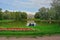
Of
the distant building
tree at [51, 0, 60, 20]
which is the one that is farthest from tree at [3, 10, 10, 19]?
tree at [51, 0, 60, 20]

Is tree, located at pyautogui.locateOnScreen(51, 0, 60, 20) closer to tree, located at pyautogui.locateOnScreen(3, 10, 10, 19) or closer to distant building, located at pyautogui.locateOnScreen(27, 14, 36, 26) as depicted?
distant building, located at pyautogui.locateOnScreen(27, 14, 36, 26)

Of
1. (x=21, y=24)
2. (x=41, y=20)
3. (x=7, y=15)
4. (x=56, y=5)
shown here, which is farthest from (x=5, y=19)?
(x=56, y=5)

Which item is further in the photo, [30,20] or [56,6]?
[30,20]

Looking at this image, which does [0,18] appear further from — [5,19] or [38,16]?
[38,16]

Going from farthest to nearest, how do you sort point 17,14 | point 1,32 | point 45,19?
point 45,19 < point 17,14 < point 1,32

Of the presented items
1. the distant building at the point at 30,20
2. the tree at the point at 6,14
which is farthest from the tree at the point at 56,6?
the tree at the point at 6,14

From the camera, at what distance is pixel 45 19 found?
59.8ft

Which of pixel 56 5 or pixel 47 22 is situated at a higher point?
pixel 56 5

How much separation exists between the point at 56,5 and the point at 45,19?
2761 mm

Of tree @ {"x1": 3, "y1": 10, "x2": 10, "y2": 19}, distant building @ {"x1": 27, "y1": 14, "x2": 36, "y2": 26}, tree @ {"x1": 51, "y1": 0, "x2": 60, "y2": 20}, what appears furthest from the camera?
distant building @ {"x1": 27, "y1": 14, "x2": 36, "y2": 26}

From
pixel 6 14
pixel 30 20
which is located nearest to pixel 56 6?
pixel 30 20

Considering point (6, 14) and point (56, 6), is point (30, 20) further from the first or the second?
point (56, 6)

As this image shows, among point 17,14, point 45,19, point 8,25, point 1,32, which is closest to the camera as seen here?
point 1,32

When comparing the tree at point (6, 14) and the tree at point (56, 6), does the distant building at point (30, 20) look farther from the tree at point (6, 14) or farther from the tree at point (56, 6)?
the tree at point (56, 6)
